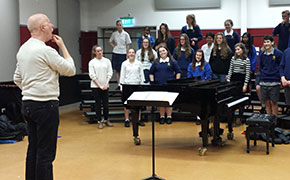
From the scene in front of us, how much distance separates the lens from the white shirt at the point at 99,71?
7.21 metres

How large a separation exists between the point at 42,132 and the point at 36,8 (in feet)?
25.1

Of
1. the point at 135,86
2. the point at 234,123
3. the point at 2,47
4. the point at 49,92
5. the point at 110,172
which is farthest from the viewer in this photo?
the point at 2,47

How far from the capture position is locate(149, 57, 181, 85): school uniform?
7023mm

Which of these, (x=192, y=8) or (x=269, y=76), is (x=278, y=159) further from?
(x=192, y=8)

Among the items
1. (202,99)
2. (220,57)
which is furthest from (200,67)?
(202,99)

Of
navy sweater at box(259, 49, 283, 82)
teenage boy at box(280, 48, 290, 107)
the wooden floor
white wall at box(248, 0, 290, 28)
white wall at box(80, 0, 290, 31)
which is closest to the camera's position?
the wooden floor

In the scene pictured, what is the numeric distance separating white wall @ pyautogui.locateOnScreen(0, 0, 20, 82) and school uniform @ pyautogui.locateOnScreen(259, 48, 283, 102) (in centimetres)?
549

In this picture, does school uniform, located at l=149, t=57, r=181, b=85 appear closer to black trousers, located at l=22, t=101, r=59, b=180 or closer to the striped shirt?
the striped shirt

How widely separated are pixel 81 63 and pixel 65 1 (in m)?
2.21

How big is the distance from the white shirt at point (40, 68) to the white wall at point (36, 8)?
22.8 ft

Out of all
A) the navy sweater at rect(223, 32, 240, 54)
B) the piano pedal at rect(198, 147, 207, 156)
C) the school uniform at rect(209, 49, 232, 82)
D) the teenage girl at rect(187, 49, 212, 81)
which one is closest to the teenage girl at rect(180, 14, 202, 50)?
the navy sweater at rect(223, 32, 240, 54)

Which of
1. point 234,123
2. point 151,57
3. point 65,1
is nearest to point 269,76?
point 234,123

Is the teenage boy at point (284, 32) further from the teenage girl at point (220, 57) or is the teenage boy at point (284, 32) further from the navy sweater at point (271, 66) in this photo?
the navy sweater at point (271, 66)

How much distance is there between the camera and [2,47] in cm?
813
